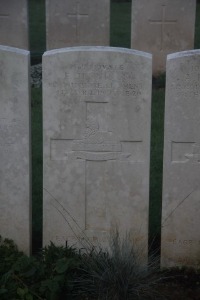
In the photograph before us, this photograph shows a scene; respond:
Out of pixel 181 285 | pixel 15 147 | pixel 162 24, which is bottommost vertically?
pixel 181 285

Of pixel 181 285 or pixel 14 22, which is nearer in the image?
pixel 181 285

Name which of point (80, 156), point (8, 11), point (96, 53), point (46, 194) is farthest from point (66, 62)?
point (8, 11)

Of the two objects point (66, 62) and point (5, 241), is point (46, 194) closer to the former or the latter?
point (5, 241)

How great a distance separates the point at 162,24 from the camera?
12016 mm

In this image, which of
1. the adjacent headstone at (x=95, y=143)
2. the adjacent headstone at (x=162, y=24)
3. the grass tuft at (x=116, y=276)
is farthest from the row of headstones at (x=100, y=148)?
the adjacent headstone at (x=162, y=24)

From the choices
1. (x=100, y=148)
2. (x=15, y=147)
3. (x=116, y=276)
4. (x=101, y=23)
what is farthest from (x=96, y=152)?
(x=101, y=23)

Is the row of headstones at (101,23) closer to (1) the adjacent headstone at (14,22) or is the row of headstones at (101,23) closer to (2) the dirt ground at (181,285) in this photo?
(1) the adjacent headstone at (14,22)

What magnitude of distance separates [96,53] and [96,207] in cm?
121

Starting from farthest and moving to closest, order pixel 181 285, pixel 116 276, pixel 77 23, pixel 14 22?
pixel 77 23 → pixel 14 22 → pixel 181 285 → pixel 116 276

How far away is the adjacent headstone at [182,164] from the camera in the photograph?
4.88 meters

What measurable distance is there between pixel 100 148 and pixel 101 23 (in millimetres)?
7373

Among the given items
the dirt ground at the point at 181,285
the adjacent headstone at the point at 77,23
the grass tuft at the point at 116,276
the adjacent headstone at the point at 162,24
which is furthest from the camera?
the adjacent headstone at the point at 77,23

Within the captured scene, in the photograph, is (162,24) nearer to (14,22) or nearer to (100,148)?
(14,22)

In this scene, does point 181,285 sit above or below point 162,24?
below
